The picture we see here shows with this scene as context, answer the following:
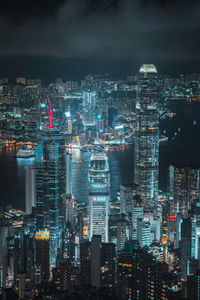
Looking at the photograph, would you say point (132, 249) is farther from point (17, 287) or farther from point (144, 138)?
point (144, 138)

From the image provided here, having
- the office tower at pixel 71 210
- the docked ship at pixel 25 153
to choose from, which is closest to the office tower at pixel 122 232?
the office tower at pixel 71 210

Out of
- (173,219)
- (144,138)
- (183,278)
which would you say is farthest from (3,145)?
(183,278)

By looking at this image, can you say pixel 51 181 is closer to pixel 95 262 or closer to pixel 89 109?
pixel 95 262

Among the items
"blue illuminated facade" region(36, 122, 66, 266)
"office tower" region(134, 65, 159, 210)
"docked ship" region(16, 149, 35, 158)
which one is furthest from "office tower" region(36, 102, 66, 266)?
"docked ship" region(16, 149, 35, 158)

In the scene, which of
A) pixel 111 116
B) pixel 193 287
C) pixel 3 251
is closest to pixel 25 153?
pixel 111 116

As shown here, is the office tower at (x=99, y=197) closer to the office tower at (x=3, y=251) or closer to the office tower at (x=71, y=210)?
the office tower at (x=71, y=210)

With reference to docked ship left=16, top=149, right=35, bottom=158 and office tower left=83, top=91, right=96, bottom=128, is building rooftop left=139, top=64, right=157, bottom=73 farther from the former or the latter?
docked ship left=16, top=149, right=35, bottom=158

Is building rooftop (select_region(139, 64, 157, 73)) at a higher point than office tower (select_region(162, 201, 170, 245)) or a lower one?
higher
